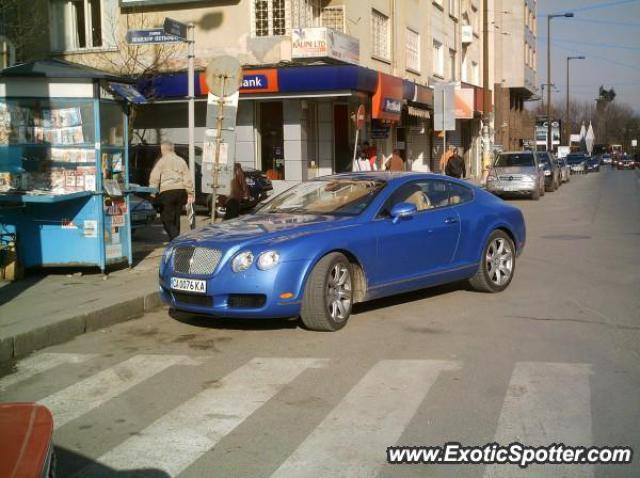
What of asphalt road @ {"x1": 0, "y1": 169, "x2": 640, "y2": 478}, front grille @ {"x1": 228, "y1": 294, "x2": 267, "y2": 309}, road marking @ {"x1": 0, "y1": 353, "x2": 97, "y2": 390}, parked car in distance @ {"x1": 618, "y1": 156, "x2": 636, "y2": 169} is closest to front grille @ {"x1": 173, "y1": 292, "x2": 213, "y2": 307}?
front grille @ {"x1": 228, "y1": 294, "x2": 267, "y2": 309}

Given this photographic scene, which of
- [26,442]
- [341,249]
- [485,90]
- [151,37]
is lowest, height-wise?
[26,442]

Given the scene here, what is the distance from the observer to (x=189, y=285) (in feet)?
24.0

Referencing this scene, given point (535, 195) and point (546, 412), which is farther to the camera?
point (535, 195)

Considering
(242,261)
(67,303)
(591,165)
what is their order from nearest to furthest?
(242,261)
(67,303)
(591,165)

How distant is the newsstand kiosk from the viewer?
983 cm

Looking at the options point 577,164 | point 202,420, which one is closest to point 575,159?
point 577,164

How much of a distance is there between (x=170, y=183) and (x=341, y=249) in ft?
17.7

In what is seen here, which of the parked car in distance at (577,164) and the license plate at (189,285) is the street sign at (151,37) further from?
the parked car in distance at (577,164)

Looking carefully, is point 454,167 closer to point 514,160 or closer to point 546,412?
point 514,160

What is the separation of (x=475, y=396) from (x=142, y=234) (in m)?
11.4

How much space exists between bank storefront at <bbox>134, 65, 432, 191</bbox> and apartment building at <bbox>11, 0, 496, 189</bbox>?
0.03 meters

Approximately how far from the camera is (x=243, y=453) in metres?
4.40

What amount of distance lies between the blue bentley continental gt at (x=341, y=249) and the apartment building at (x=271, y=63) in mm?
12584

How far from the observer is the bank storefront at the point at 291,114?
21328 millimetres
